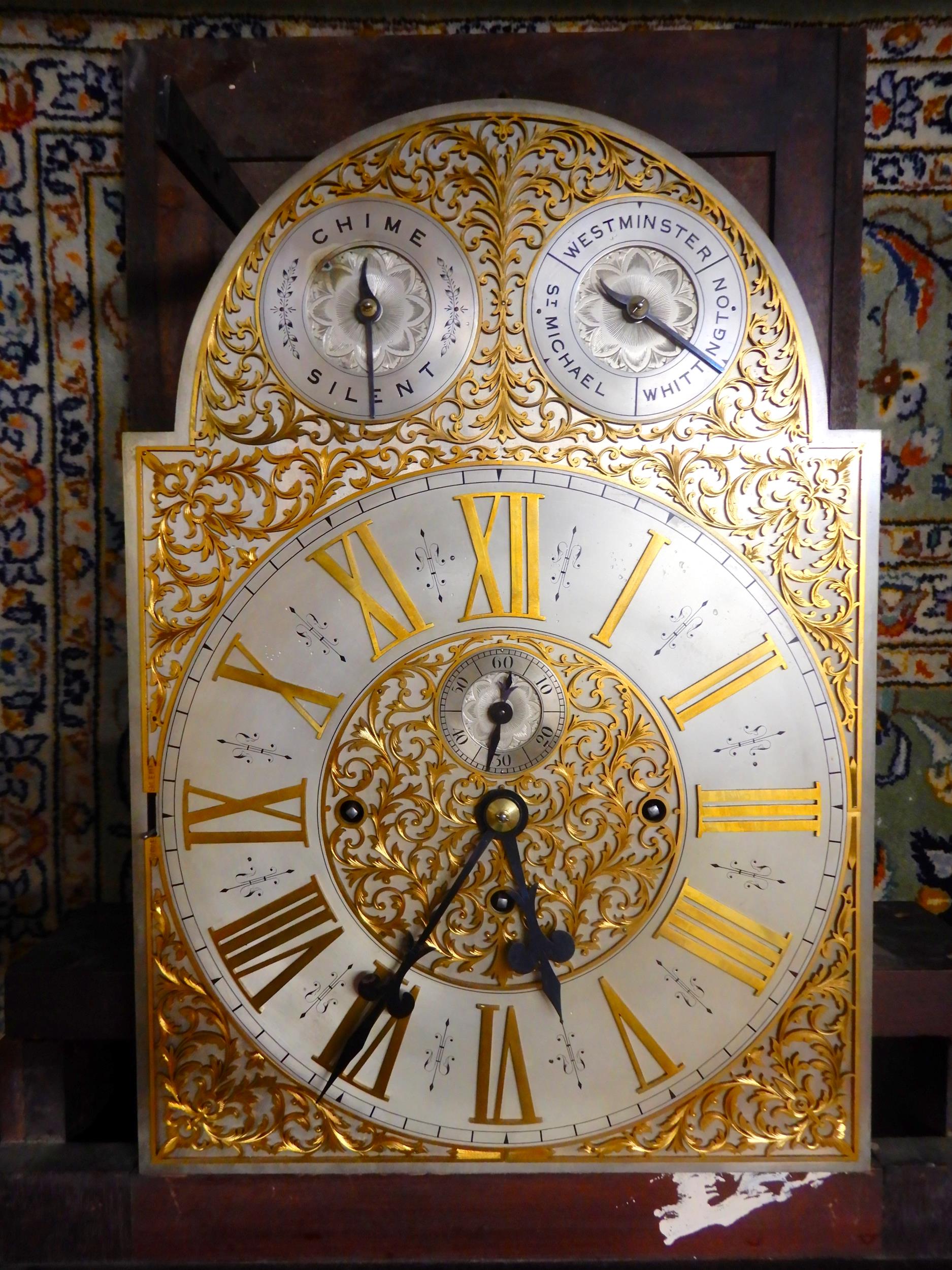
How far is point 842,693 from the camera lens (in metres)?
1.15

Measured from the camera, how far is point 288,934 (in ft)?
3.77

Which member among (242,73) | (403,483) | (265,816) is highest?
(242,73)

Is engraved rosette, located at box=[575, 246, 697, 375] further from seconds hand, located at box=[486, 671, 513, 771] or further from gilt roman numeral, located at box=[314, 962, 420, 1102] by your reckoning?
gilt roman numeral, located at box=[314, 962, 420, 1102]

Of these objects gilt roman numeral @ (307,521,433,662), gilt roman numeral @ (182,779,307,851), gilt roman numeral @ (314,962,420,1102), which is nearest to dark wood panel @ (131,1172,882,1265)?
gilt roman numeral @ (314,962,420,1102)

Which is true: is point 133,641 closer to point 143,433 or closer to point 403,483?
point 143,433

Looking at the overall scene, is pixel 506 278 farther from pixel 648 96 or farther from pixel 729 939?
pixel 729 939

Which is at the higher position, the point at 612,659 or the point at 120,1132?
the point at 612,659

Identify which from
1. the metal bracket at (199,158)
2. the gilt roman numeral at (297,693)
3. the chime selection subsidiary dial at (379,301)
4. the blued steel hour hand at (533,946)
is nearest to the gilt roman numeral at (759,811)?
the blued steel hour hand at (533,946)

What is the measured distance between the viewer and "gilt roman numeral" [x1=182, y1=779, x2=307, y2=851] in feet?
3.79

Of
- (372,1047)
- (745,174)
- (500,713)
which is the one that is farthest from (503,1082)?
(745,174)

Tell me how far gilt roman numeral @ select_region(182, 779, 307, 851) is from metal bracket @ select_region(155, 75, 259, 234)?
729 millimetres

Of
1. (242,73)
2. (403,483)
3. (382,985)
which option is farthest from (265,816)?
(242,73)

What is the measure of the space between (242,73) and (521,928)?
1.20m

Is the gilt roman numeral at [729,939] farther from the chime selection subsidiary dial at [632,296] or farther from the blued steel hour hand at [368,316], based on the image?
the blued steel hour hand at [368,316]
